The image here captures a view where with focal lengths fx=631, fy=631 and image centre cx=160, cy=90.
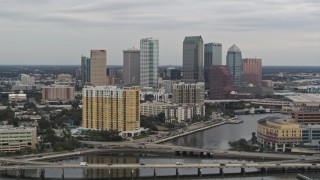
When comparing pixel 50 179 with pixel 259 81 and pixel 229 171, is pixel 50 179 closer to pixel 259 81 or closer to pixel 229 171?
pixel 229 171

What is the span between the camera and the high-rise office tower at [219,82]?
171ft

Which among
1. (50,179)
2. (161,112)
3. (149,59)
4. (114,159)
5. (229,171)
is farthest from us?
(149,59)

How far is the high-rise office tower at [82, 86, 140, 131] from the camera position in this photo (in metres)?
31.0

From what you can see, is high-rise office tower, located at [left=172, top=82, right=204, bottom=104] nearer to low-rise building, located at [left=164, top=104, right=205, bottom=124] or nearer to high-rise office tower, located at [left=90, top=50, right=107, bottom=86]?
low-rise building, located at [left=164, top=104, right=205, bottom=124]

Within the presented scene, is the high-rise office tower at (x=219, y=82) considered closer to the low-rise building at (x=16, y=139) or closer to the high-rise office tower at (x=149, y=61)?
the high-rise office tower at (x=149, y=61)

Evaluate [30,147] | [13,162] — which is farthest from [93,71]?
[13,162]

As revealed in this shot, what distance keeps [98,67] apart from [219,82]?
36.1 feet

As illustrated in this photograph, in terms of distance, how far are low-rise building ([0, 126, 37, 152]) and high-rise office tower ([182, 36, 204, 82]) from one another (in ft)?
101

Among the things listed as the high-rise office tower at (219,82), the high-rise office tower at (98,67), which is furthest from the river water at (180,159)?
the high-rise office tower at (98,67)

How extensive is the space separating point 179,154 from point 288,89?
41.9 metres

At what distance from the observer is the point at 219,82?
5294 centimetres

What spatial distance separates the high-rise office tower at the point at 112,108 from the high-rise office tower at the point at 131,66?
24727 millimetres

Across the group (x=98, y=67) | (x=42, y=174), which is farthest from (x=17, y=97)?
(x=42, y=174)

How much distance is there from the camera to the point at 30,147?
86.2ft
